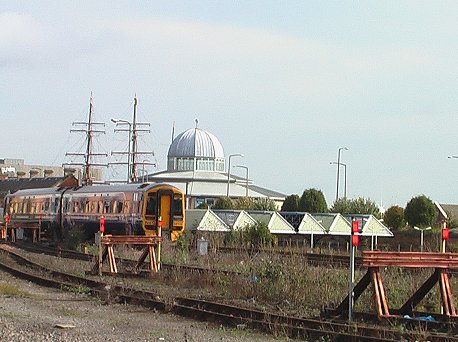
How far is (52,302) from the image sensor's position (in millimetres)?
17969

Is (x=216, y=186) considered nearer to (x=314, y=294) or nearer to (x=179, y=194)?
(x=179, y=194)

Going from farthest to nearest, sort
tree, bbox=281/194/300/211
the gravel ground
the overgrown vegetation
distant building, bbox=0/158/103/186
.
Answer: distant building, bbox=0/158/103/186 → tree, bbox=281/194/300/211 → the overgrown vegetation → the gravel ground

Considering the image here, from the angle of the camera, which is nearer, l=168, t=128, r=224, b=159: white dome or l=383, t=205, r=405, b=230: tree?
l=383, t=205, r=405, b=230: tree

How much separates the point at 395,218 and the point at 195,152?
49.1 metres

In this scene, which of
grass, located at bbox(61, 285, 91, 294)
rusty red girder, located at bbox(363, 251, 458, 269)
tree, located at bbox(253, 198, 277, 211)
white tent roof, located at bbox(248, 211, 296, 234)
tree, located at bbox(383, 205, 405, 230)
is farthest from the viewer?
tree, located at bbox(253, 198, 277, 211)

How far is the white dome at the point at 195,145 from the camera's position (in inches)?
4587

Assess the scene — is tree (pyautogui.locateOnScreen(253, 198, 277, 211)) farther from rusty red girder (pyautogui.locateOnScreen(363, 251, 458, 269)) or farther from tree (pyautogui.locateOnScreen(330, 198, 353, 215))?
rusty red girder (pyautogui.locateOnScreen(363, 251, 458, 269))

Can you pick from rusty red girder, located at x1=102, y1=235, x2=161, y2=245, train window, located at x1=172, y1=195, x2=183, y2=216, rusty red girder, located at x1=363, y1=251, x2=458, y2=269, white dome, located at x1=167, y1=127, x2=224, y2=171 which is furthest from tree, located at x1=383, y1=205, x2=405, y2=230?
rusty red girder, located at x1=363, y1=251, x2=458, y2=269

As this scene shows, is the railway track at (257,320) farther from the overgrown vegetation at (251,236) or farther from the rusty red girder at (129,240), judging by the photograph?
the overgrown vegetation at (251,236)

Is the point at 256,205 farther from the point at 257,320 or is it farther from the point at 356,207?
the point at 257,320

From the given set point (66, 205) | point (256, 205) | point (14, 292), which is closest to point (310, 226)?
point (66, 205)

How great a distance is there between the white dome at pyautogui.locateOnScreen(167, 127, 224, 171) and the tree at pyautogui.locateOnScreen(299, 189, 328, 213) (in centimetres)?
3883

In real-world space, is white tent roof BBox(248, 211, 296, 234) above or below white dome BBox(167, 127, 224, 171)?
below

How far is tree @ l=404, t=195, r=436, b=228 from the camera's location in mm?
64750
